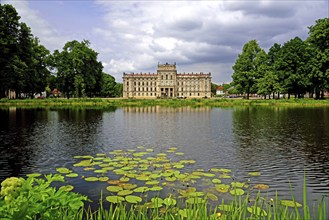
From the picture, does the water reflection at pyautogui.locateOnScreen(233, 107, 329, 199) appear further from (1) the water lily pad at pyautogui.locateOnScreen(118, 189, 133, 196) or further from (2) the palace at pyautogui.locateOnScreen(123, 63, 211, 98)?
(2) the palace at pyautogui.locateOnScreen(123, 63, 211, 98)

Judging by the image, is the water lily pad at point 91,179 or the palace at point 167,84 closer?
the water lily pad at point 91,179

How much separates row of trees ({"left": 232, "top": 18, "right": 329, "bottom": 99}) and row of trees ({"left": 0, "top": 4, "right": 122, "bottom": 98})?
128 feet

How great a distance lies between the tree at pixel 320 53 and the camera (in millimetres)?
58031

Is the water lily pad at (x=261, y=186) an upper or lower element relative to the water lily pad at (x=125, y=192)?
lower

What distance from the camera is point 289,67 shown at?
6669 centimetres

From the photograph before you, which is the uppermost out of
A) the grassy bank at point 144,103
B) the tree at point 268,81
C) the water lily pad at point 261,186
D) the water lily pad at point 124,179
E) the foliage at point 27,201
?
the tree at point 268,81

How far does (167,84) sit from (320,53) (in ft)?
312

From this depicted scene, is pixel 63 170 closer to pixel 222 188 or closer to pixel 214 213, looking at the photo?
pixel 222 188

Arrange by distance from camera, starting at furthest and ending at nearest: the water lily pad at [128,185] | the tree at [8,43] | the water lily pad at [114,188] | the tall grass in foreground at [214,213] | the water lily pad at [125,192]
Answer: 1. the tree at [8,43]
2. the water lily pad at [128,185]
3. the water lily pad at [114,188]
4. the water lily pad at [125,192]
5. the tall grass in foreground at [214,213]

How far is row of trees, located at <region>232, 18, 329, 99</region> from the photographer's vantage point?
59344 mm

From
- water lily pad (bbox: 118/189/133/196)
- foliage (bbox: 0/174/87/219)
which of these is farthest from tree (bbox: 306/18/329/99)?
foliage (bbox: 0/174/87/219)

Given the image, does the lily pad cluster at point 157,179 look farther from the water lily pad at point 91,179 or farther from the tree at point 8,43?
the tree at point 8,43

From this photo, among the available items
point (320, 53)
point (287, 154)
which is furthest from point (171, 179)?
point (320, 53)

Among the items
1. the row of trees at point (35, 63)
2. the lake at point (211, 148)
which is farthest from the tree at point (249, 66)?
the lake at point (211, 148)
